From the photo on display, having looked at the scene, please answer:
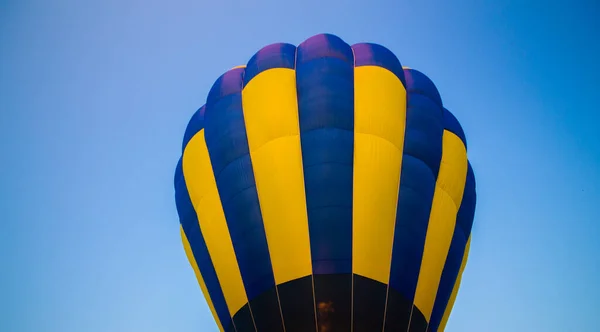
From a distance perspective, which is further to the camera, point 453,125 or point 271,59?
point 453,125

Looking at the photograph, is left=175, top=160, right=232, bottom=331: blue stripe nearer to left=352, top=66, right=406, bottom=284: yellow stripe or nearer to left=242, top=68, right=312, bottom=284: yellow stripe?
left=242, top=68, right=312, bottom=284: yellow stripe

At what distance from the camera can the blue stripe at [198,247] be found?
24.3 ft

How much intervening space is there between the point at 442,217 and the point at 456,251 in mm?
580

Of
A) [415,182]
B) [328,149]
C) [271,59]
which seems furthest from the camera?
[271,59]

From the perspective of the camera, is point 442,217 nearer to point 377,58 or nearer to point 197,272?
point 377,58

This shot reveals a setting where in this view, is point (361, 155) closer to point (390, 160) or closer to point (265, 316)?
point (390, 160)

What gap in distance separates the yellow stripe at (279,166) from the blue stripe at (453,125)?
92.2 inches

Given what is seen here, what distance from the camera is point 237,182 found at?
735cm

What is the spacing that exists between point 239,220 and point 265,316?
4.00ft

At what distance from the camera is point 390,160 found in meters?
7.29

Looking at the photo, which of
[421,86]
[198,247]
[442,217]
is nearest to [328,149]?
[442,217]

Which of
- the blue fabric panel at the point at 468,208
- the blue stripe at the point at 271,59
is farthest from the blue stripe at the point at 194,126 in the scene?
the blue fabric panel at the point at 468,208

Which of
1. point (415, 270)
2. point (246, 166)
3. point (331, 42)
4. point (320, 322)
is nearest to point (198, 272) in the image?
point (246, 166)

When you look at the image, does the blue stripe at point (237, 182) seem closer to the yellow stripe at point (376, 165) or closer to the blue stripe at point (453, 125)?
the yellow stripe at point (376, 165)
